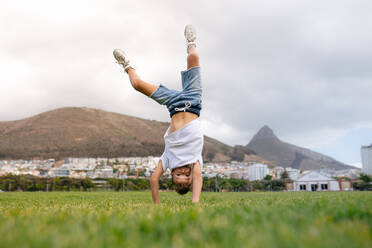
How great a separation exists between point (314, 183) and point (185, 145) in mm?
81557

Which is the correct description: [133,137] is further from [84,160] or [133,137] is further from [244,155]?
[244,155]

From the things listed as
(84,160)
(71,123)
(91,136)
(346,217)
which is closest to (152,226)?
(346,217)

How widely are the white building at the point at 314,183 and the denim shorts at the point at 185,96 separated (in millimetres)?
78832

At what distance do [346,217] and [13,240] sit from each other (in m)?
2.44

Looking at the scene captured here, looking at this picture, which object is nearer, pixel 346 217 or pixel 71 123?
pixel 346 217

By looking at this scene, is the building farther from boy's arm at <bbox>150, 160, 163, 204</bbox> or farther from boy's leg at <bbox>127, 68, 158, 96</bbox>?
boy's leg at <bbox>127, 68, 158, 96</bbox>

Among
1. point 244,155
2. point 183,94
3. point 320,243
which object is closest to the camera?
point 320,243

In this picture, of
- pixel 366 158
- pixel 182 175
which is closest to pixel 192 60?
pixel 182 175

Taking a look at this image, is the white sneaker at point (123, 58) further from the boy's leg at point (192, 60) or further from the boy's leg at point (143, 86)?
the boy's leg at point (192, 60)

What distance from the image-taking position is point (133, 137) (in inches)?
6826

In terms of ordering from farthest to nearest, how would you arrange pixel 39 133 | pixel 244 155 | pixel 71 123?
pixel 244 155 → pixel 71 123 → pixel 39 133

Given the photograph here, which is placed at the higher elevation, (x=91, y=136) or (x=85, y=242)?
(x=91, y=136)

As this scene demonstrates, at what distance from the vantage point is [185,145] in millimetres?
5133

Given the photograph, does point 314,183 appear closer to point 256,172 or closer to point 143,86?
point 256,172
